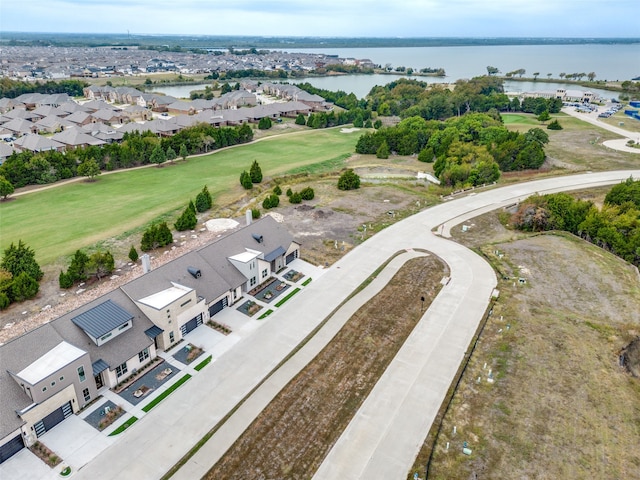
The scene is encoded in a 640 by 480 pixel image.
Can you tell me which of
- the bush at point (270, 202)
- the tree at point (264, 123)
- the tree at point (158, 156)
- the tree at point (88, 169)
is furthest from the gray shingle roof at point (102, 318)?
the tree at point (264, 123)

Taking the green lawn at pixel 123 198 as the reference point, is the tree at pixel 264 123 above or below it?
above

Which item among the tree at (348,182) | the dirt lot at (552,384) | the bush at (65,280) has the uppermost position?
the tree at (348,182)

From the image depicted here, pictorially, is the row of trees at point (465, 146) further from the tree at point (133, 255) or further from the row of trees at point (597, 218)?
the tree at point (133, 255)

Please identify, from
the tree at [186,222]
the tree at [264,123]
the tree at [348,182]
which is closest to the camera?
the tree at [186,222]

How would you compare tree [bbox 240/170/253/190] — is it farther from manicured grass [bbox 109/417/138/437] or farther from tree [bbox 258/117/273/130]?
tree [bbox 258/117/273/130]

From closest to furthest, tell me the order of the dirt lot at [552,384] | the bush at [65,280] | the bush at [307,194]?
the dirt lot at [552,384]
the bush at [65,280]
the bush at [307,194]

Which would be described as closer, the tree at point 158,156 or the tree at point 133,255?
the tree at point 133,255

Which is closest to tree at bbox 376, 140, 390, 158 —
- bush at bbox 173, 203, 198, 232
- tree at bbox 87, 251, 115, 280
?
bush at bbox 173, 203, 198, 232
